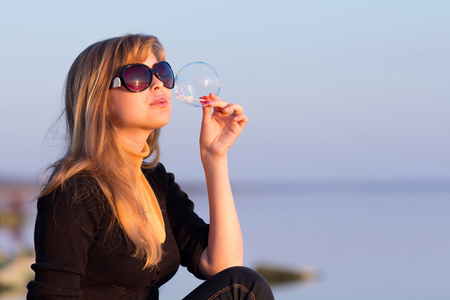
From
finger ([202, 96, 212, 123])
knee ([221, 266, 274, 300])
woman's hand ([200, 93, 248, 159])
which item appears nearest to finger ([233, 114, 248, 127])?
woman's hand ([200, 93, 248, 159])

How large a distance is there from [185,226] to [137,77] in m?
0.85

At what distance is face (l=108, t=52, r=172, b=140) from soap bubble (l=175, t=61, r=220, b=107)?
32cm

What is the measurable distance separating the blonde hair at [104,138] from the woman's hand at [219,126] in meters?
0.47

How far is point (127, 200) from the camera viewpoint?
8.87 ft

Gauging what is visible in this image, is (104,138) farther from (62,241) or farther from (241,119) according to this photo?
(241,119)

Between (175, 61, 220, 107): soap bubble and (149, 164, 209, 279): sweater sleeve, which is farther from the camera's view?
(175, 61, 220, 107): soap bubble

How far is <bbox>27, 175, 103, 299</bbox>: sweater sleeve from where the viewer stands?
7.75 ft

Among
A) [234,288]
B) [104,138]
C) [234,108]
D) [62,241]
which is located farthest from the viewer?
[234,108]

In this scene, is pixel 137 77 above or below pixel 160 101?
above

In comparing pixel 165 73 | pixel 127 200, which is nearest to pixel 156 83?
pixel 165 73

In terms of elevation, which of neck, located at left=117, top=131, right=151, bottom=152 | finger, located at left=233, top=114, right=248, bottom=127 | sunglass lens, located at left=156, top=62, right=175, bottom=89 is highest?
sunglass lens, located at left=156, top=62, right=175, bottom=89

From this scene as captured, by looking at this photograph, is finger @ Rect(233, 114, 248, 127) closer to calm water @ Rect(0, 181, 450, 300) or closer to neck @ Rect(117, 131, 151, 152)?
neck @ Rect(117, 131, 151, 152)

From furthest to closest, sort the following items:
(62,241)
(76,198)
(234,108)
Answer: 1. (234,108)
2. (76,198)
3. (62,241)

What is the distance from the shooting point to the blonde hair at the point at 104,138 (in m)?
2.66
